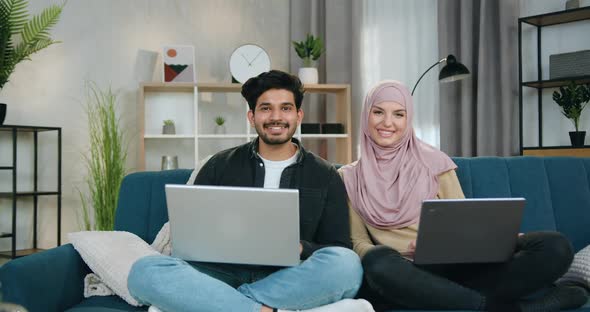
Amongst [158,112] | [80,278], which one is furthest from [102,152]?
[80,278]

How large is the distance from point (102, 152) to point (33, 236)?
2.49 feet

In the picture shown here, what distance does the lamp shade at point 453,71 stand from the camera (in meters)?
3.53

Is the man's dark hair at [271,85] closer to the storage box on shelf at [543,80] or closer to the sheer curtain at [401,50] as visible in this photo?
the storage box on shelf at [543,80]

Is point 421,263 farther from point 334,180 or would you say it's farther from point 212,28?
point 212,28

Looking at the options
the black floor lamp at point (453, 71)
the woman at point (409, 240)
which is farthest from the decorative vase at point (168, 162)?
the woman at point (409, 240)

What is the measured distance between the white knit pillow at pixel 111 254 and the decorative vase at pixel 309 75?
259 centimetres

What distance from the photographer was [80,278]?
74.2 inches

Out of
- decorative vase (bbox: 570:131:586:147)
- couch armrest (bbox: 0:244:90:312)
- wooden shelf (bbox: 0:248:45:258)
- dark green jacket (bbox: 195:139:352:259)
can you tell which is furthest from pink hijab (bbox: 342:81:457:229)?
wooden shelf (bbox: 0:248:45:258)

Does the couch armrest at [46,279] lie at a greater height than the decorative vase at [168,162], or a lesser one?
lesser

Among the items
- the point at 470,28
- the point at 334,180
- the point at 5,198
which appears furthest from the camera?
the point at 5,198

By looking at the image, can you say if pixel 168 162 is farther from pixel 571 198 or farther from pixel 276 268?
pixel 571 198

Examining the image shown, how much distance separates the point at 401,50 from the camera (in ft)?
14.3

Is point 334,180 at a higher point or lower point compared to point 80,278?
higher

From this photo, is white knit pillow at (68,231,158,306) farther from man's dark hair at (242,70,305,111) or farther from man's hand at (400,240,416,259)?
man's hand at (400,240,416,259)
